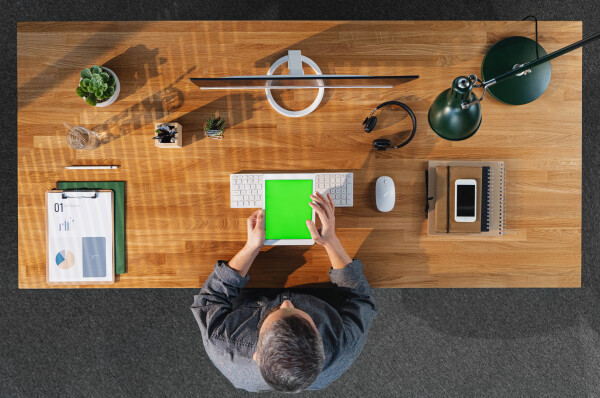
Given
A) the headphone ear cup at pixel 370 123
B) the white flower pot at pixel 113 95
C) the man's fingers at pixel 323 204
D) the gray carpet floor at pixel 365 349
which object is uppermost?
the white flower pot at pixel 113 95

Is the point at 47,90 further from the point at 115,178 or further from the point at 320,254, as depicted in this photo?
the point at 320,254

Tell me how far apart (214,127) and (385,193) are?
26.9 inches

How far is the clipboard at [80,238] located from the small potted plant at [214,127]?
1.45 ft

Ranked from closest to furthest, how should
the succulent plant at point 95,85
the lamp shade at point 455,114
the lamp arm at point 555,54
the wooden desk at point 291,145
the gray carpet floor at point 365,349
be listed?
the lamp arm at point 555,54 < the lamp shade at point 455,114 < the succulent plant at point 95,85 < the wooden desk at point 291,145 < the gray carpet floor at point 365,349

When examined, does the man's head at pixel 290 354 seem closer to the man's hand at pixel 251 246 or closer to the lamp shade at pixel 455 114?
the man's hand at pixel 251 246

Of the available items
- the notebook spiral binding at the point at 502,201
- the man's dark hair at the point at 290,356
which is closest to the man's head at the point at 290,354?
the man's dark hair at the point at 290,356

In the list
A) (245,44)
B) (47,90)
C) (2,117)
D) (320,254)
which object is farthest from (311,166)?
(2,117)

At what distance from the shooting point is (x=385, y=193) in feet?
4.02

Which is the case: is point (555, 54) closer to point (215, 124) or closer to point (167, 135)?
point (215, 124)

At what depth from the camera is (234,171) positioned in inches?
50.3

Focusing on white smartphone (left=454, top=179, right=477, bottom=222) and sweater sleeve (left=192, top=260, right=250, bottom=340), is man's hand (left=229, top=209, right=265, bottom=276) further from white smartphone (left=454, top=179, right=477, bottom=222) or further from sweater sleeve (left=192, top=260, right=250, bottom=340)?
white smartphone (left=454, top=179, right=477, bottom=222)

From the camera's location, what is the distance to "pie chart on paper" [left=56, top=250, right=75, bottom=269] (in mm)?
1243

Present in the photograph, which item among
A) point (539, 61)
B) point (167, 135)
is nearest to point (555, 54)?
point (539, 61)

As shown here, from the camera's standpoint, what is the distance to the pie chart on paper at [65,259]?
1.24m
